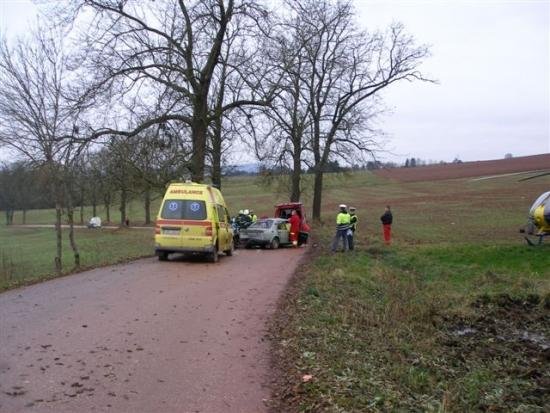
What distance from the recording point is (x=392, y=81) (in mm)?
40312

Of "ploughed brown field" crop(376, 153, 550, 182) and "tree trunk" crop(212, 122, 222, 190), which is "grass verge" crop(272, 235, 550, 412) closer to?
"tree trunk" crop(212, 122, 222, 190)

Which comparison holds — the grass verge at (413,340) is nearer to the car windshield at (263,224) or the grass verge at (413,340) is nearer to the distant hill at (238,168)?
the car windshield at (263,224)

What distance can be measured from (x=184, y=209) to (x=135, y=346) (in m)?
10.3

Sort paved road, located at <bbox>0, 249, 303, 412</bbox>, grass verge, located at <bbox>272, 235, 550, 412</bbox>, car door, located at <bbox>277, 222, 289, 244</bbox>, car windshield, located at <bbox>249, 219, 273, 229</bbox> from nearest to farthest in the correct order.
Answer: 1. paved road, located at <bbox>0, 249, 303, 412</bbox>
2. grass verge, located at <bbox>272, 235, 550, 412</bbox>
3. car windshield, located at <bbox>249, 219, 273, 229</bbox>
4. car door, located at <bbox>277, 222, 289, 244</bbox>

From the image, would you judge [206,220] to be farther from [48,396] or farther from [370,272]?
[48,396]

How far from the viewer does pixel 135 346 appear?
7.61m

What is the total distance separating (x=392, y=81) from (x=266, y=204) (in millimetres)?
34219

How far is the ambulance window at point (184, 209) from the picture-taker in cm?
1769

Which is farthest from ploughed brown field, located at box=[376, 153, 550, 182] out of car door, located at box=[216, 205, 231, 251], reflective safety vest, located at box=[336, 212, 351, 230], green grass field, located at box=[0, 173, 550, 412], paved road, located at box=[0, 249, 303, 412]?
paved road, located at box=[0, 249, 303, 412]

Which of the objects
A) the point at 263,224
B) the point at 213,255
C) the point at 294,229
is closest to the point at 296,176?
the point at 294,229

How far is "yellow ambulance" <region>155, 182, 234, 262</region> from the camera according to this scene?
17516mm

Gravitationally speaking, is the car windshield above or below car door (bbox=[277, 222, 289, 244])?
above

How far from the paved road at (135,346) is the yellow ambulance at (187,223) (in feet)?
12.8

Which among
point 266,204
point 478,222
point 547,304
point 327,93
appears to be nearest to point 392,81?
point 327,93
